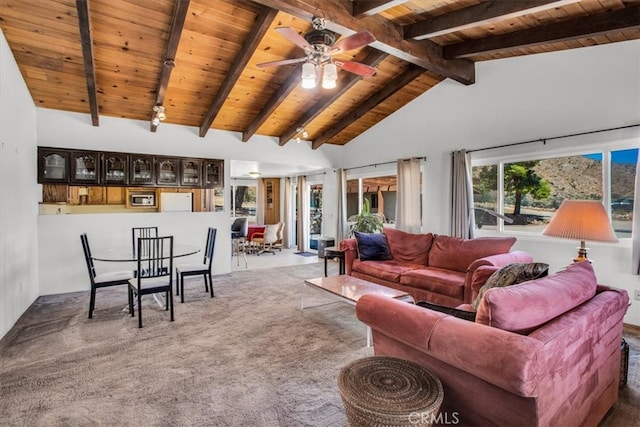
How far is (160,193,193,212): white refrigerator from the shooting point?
623 cm

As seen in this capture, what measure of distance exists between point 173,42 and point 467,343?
3.92m

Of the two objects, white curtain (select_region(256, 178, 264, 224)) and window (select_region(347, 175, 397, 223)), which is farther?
white curtain (select_region(256, 178, 264, 224))

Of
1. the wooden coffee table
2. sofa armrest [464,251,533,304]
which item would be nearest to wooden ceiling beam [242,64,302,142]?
the wooden coffee table

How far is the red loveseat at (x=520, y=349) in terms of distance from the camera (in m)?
1.35

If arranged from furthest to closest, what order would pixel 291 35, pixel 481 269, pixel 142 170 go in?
pixel 142 170 → pixel 481 269 → pixel 291 35

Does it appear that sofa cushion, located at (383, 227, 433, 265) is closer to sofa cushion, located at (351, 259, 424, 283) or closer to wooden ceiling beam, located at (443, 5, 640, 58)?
sofa cushion, located at (351, 259, 424, 283)

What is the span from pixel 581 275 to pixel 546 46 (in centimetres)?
327

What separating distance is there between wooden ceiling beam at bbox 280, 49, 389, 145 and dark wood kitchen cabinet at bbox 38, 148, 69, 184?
367cm

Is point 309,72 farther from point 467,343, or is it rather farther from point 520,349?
point 520,349

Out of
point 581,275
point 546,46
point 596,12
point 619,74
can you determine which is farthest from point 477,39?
point 581,275

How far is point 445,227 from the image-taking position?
17.8ft

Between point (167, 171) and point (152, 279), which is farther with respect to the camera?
point (167, 171)

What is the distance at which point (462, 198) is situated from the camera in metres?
4.93

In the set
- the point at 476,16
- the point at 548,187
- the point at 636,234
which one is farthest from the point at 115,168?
the point at 636,234
